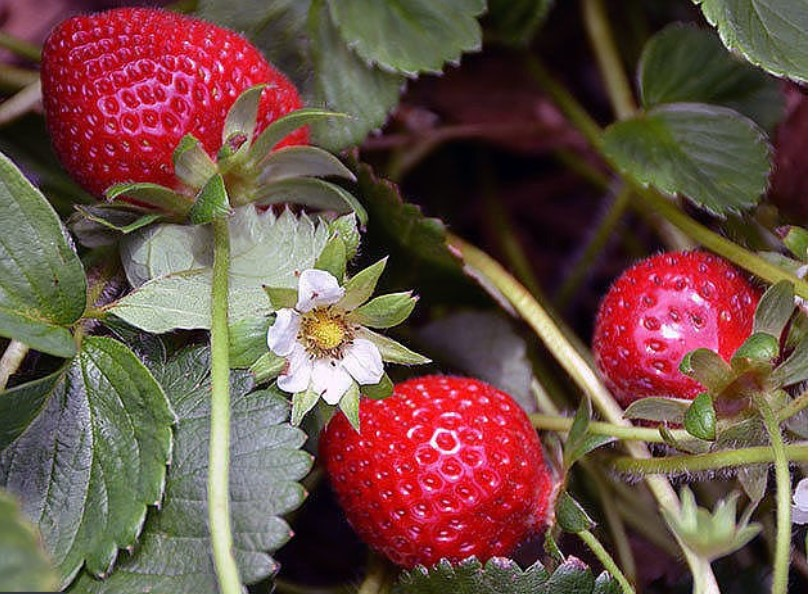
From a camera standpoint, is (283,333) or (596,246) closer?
(283,333)

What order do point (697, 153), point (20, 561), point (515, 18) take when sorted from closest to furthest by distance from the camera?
1. point (20, 561)
2. point (697, 153)
3. point (515, 18)

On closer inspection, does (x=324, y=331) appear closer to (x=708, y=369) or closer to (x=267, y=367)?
(x=267, y=367)

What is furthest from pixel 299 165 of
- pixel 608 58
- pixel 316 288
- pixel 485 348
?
pixel 608 58

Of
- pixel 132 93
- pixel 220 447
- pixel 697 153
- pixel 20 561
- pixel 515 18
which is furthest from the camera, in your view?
pixel 515 18

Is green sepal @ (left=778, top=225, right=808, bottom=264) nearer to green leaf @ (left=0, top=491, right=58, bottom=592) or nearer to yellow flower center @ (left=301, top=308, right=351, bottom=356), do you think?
yellow flower center @ (left=301, top=308, right=351, bottom=356)

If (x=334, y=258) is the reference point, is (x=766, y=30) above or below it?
above

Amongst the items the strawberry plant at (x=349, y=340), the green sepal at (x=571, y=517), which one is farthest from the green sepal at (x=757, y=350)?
the green sepal at (x=571, y=517)

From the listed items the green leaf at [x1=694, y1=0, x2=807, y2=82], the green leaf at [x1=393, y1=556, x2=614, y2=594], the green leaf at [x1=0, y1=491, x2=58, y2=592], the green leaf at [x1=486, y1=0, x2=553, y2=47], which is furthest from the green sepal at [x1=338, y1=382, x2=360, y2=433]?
the green leaf at [x1=486, y1=0, x2=553, y2=47]
